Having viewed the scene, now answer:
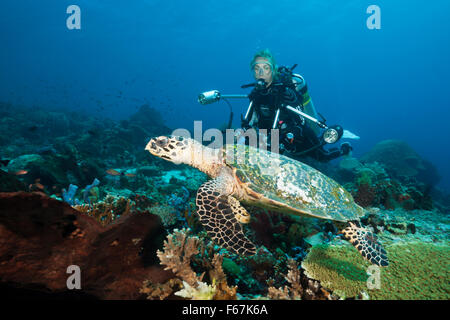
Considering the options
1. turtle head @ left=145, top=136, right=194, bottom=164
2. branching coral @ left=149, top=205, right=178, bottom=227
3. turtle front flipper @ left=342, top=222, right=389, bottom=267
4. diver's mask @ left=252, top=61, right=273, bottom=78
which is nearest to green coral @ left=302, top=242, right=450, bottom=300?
turtle front flipper @ left=342, top=222, right=389, bottom=267

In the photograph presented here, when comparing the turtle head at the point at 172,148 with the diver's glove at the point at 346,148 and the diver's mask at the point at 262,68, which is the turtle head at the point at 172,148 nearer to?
the diver's mask at the point at 262,68

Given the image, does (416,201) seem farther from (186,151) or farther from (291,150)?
(186,151)

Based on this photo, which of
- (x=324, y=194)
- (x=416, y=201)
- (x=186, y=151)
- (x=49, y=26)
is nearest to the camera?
(x=324, y=194)

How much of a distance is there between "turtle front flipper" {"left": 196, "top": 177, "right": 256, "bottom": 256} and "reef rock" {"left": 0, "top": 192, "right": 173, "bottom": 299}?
881 millimetres

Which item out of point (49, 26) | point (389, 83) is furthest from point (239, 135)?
point (389, 83)

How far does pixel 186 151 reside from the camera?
3793mm

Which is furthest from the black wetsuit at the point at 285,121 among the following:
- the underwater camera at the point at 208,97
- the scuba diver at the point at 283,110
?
the underwater camera at the point at 208,97

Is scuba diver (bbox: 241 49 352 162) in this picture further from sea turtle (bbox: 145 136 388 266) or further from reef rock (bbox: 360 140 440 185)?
reef rock (bbox: 360 140 440 185)

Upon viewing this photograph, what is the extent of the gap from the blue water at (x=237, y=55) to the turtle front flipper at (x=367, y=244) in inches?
899

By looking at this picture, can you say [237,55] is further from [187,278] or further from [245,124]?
[187,278]

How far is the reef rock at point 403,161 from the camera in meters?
16.8

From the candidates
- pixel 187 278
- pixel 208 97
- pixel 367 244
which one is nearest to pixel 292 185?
pixel 367 244

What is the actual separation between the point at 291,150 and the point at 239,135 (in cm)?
165
